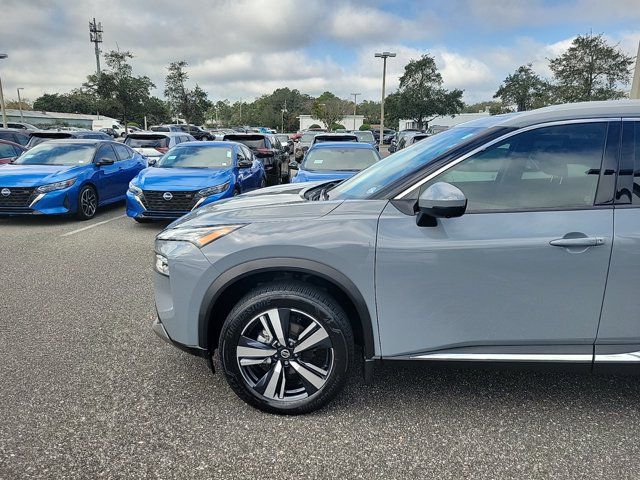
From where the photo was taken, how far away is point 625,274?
7.79 feet

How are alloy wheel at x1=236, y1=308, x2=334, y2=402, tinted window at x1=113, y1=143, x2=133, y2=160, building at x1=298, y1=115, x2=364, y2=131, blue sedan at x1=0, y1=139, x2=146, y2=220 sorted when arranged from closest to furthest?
alloy wheel at x1=236, y1=308, x2=334, y2=402 < blue sedan at x1=0, y1=139, x2=146, y2=220 < tinted window at x1=113, y1=143, x2=133, y2=160 < building at x1=298, y1=115, x2=364, y2=131

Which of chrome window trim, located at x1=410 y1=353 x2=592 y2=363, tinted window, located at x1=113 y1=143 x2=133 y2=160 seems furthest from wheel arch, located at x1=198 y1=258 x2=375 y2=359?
tinted window, located at x1=113 y1=143 x2=133 y2=160

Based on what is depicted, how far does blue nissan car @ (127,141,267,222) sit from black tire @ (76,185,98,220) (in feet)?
4.35

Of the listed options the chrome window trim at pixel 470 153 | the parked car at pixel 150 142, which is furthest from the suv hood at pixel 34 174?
the chrome window trim at pixel 470 153

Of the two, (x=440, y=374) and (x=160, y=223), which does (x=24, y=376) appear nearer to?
(x=440, y=374)

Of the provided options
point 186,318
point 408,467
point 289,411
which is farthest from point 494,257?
point 186,318

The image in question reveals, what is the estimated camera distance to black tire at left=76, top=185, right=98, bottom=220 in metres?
8.50

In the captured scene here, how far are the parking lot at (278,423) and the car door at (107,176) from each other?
596cm

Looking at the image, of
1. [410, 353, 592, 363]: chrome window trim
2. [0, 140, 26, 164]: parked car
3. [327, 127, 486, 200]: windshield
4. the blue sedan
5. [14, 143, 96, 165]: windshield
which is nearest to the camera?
[410, 353, 592, 363]: chrome window trim

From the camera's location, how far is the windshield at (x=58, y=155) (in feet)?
29.3

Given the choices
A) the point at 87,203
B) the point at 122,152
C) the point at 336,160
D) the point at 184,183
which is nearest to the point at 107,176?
the point at 87,203

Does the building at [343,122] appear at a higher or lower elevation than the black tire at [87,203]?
higher

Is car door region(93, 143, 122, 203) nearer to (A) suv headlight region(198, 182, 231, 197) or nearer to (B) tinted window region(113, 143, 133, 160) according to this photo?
(B) tinted window region(113, 143, 133, 160)

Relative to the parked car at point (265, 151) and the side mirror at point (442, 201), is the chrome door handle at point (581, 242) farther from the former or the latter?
the parked car at point (265, 151)
